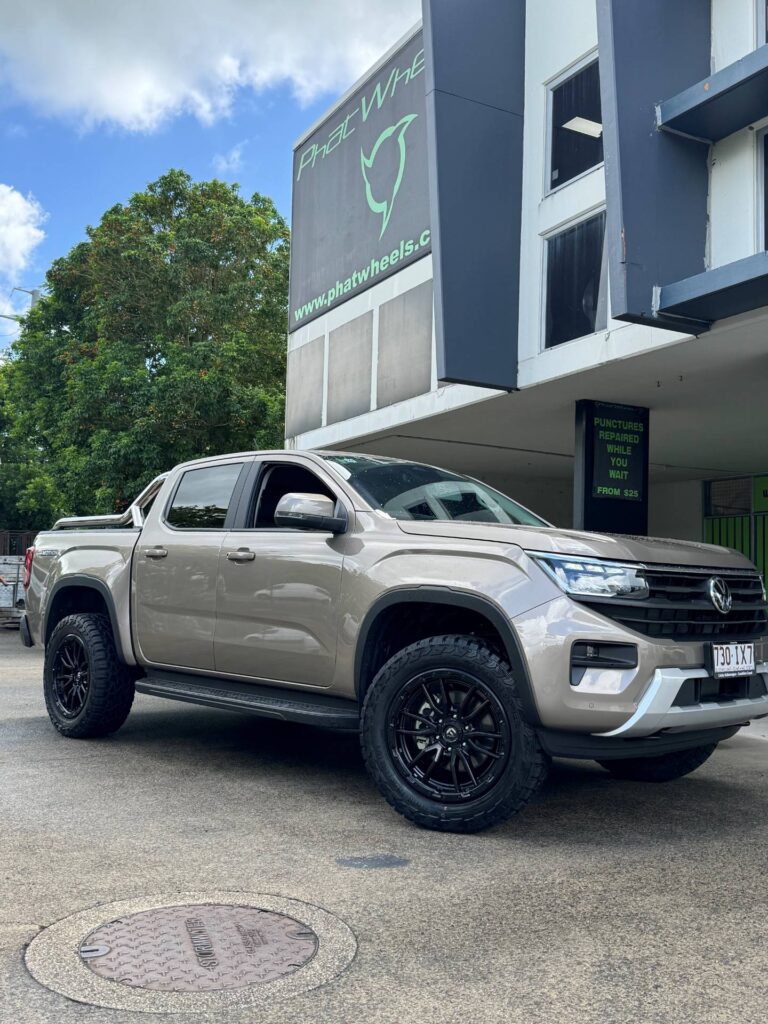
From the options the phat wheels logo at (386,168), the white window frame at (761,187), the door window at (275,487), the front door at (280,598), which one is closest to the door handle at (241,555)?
the front door at (280,598)

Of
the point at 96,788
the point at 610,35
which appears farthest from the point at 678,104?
the point at 96,788

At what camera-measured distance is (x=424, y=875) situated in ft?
12.7

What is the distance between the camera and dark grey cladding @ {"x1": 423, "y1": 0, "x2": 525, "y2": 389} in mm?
11820

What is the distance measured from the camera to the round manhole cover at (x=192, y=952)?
277 cm

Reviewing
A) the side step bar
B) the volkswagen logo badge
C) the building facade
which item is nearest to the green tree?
the building facade

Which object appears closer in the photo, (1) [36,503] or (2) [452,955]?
(2) [452,955]

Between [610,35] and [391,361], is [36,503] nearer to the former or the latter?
[391,361]

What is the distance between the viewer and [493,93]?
41.4 ft

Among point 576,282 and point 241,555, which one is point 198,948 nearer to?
point 241,555

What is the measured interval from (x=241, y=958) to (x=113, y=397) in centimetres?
2271

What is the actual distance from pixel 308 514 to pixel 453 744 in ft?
4.41

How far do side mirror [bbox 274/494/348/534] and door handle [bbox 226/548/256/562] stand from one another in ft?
1.52

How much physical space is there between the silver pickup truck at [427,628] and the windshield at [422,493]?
0.01m

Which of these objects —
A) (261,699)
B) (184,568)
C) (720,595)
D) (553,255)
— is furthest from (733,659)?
(553,255)
